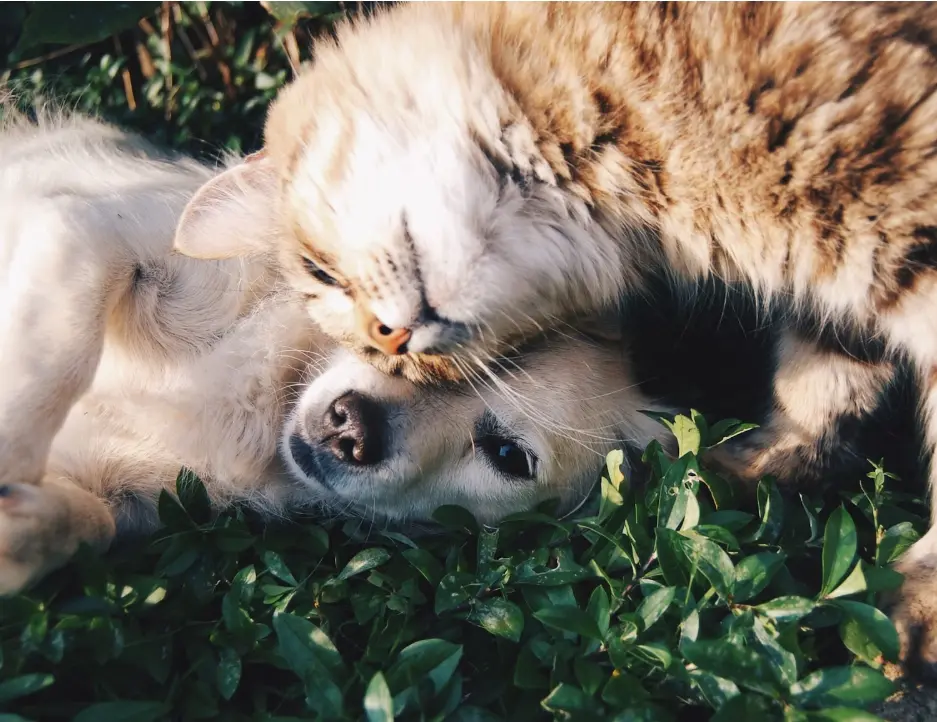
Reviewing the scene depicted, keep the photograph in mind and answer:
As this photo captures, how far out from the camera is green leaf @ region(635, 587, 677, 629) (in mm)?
1679

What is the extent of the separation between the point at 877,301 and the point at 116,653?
161 centimetres

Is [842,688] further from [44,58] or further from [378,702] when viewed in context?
[44,58]

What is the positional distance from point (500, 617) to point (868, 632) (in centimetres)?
68

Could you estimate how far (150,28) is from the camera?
356 cm

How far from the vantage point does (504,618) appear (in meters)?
1.79

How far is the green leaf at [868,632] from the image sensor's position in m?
1.61

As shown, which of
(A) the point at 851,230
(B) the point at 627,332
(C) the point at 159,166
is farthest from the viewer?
(C) the point at 159,166

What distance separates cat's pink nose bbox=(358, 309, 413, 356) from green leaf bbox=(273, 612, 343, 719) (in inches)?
22.9

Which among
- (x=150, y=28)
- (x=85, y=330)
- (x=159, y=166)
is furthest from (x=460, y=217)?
(x=150, y=28)

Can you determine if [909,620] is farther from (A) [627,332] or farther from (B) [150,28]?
(B) [150,28]

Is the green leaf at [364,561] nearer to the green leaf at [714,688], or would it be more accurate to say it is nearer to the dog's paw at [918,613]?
the green leaf at [714,688]

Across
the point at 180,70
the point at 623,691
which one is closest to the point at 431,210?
the point at 623,691

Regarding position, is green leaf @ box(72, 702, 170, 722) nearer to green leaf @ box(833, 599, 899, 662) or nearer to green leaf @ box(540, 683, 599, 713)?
green leaf @ box(540, 683, 599, 713)

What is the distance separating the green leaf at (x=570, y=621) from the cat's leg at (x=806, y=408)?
2.05 feet
